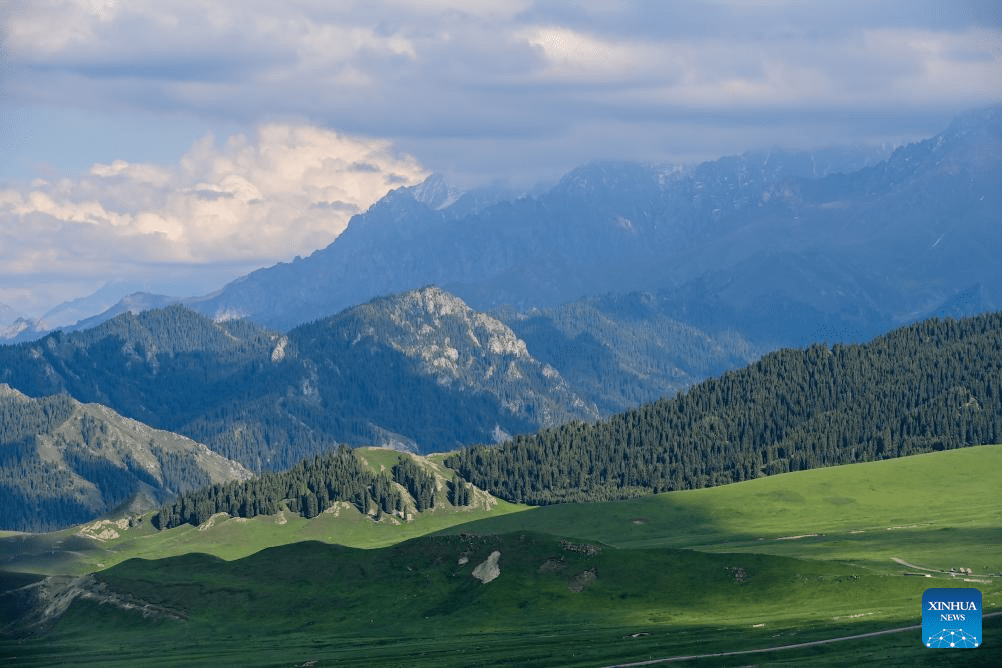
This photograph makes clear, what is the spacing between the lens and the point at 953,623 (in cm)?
15450

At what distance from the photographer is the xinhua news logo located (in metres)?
152

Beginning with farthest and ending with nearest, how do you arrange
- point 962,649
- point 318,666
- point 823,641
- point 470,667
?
point 318,666 < point 470,667 < point 823,641 < point 962,649

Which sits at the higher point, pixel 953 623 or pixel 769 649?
pixel 953 623

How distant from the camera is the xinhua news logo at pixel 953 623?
15212 centimetres

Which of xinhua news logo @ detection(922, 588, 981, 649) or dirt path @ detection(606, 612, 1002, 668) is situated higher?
xinhua news logo @ detection(922, 588, 981, 649)

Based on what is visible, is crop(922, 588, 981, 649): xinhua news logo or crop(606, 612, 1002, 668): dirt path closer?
crop(922, 588, 981, 649): xinhua news logo

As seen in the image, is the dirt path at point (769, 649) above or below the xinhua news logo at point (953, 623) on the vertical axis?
below

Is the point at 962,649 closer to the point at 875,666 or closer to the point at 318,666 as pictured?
the point at 875,666

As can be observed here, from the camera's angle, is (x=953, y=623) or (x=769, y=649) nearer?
(x=953, y=623)

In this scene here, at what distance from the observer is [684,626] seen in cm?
19838

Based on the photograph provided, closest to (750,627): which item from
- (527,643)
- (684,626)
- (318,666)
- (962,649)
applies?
(684,626)

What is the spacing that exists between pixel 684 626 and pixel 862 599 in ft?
72.2

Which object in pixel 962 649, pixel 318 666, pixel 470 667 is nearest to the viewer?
pixel 962 649

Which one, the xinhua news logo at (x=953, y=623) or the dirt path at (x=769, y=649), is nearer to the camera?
the xinhua news logo at (x=953, y=623)
